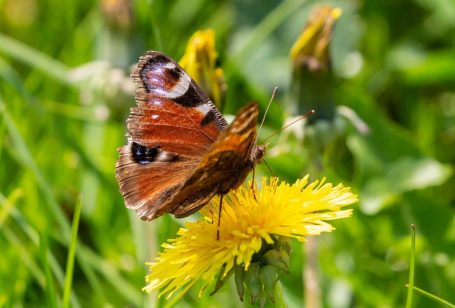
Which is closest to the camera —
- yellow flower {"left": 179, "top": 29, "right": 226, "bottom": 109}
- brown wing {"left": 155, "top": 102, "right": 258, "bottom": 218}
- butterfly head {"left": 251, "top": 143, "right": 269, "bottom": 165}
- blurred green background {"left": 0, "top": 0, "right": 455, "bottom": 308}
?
brown wing {"left": 155, "top": 102, "right": 258, "bottom": 218}

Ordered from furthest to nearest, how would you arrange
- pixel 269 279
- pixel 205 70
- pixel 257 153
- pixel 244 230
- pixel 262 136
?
pixel 262 136 → pixel 205 70 → pixel 257 153 → pixel 244 230 → pixel 269 279

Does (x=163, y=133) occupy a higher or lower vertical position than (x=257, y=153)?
higher

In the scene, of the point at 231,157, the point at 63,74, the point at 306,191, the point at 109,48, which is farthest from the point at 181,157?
the point at 63,74

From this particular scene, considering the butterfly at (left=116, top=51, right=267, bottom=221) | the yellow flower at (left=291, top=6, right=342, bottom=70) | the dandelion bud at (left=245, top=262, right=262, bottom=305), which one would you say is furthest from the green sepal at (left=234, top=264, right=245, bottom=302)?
the yellow flower at (left=291, top=6, right=342, bottom=70)

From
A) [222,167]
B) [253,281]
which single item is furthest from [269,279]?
[222,167]

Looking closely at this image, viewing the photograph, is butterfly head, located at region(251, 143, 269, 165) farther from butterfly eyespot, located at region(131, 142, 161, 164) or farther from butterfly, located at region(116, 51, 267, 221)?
butterfly eyespot, located at region(131, 142, 161, 164)

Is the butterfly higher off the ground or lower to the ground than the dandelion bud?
higher

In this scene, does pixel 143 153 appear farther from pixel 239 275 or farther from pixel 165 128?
pixel 239 275
